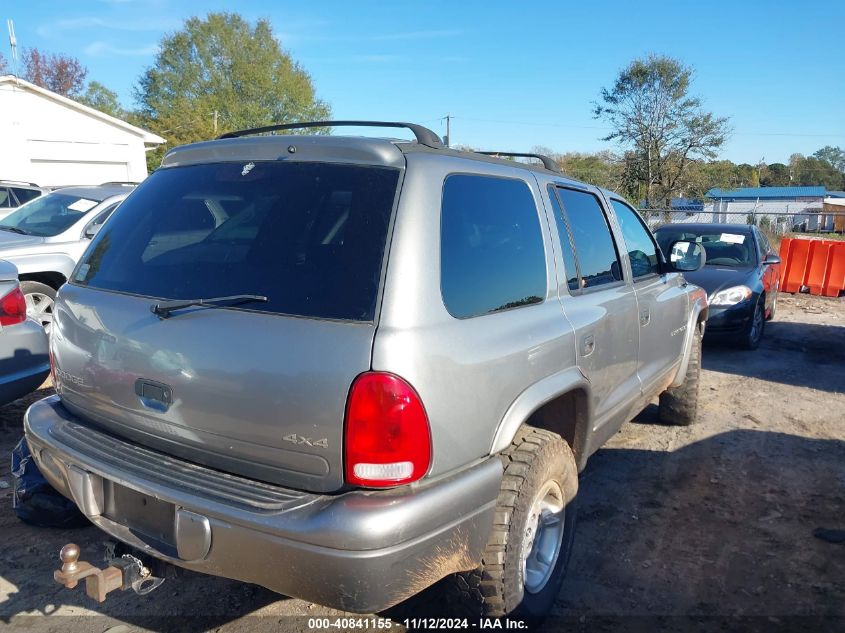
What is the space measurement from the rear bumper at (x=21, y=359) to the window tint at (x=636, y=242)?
150 inches

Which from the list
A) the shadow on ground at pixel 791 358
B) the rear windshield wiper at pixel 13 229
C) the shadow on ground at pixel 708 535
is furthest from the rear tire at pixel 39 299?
the shadow on ground at pixel 791 358

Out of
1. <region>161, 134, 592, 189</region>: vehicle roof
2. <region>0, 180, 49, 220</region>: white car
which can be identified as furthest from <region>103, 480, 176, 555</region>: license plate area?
<region>0, 180, 49, 220</region>: white car

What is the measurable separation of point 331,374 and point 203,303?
57 cm

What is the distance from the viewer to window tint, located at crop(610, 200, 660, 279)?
161 inches

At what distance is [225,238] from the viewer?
264 centimetres

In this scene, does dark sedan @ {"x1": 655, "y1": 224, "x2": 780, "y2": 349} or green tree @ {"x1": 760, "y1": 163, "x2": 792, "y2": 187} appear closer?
dark sedan @ {"x1": 655, "y1": 224, "x2": 780, "y2": 349}

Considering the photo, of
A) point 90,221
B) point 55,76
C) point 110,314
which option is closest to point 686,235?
point 90,221

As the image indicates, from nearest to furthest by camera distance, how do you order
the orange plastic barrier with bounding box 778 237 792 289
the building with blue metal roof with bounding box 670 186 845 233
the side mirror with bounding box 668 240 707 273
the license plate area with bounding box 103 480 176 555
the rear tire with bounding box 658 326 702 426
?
the license plate area with bounding box 103 480 176 555, the side mirror with bounding box 668 240 707 273, the rear tire with bounding box 658 326 702 426, the orange plastic barrier with bounding box 778 237 792 289, the building with blue metal roof with bounding box 670 186 845 233

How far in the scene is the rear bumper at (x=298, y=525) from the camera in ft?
6.37

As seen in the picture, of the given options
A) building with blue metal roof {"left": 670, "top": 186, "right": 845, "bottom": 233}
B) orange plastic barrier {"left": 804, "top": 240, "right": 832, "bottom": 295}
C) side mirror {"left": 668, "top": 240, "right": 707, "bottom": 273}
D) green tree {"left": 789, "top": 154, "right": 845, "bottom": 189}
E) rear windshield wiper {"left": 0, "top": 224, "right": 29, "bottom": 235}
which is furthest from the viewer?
green tree {"left": 789, "top": 154, "right": 845, "bottom": 189}

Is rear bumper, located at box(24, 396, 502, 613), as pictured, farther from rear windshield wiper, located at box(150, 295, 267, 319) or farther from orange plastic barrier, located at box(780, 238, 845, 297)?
orange plastic barrier, located at box(780, 238, 845, 297)

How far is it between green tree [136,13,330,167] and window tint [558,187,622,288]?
41.6 metres

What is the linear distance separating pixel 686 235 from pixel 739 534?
6338 mm

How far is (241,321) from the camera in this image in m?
2.16
